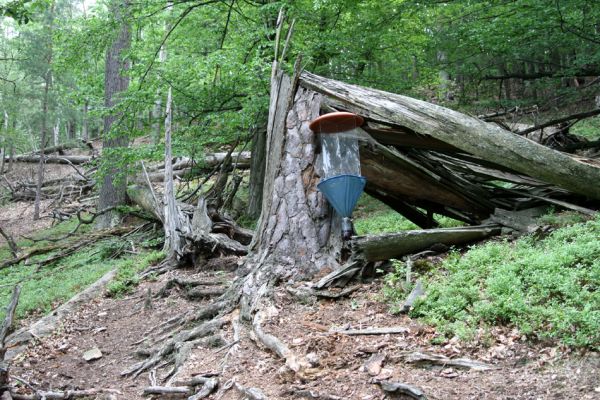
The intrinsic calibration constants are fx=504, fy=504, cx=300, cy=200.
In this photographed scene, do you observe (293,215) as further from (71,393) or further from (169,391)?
(71,393)

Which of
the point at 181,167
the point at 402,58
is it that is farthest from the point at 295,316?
the point at 181,167

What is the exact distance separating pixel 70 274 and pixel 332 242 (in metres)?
6.24

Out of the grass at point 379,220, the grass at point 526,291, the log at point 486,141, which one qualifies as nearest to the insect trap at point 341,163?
the log at point 486,141

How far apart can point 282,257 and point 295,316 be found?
0.99 metres

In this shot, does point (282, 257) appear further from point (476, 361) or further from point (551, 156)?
point (551, 156)

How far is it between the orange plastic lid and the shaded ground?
1820mm

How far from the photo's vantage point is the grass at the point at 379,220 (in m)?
8.12

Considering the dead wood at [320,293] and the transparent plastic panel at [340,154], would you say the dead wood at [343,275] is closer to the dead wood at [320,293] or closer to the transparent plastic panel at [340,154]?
the dead wood at [320,293]

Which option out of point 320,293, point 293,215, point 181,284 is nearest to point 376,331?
point 320,293

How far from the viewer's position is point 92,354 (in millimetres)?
5789

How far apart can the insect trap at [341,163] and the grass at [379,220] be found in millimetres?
1692

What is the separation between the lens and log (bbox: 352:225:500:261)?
5.38 m

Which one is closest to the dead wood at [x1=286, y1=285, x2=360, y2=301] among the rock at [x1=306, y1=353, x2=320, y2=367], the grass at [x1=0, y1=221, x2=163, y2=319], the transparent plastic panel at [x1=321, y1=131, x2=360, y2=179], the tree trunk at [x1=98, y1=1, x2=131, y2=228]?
the rock at [x1=306, y1=353, x2=320, y2=367]

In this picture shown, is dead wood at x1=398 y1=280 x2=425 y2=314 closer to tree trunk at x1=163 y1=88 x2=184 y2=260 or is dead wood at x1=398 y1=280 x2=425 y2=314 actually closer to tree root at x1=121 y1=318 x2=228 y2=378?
tree root at x1=121 y1=318 x2=228 y2=378
